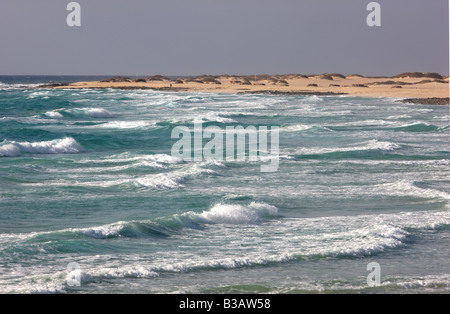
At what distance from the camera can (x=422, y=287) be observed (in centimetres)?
965

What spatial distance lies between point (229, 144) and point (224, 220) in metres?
15.3

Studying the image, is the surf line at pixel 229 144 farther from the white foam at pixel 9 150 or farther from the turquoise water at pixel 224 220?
the white foam at pixel 9 150

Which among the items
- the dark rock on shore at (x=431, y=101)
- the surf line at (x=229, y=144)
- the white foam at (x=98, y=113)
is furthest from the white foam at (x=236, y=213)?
the dark rock on shore at (x=431, y=101)

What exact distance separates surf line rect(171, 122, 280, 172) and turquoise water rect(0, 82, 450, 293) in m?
0.75

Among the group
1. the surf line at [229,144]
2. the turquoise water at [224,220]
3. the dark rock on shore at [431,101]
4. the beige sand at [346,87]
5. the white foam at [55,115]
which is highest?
the beige sand at [346,87]

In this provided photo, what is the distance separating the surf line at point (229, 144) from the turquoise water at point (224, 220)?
748 millimetres

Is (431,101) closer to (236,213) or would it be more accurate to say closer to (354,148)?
(354,148)

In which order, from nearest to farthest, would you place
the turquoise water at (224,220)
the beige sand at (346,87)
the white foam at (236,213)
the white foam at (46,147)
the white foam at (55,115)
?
the turquoise water at (224,220)
the white foam at (236,213)
the white foam at (46,147)
the white foam at (55,115)
the beige sand at (346,87)

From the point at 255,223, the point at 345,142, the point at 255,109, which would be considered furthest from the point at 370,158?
the point at 255,109

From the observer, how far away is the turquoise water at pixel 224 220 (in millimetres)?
10086

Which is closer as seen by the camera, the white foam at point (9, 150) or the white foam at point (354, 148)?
the white foam at point (9, 150)

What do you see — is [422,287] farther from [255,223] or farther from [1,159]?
[1,159]

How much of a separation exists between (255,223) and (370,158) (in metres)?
11.0

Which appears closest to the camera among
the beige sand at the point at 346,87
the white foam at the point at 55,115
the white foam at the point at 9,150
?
the white foam at the point at 9,150
